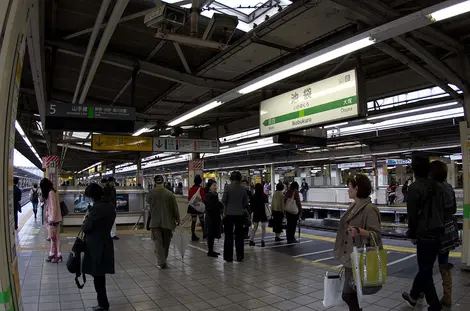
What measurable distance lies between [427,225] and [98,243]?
3.70m

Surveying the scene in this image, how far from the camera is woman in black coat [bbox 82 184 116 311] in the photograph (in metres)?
4.19

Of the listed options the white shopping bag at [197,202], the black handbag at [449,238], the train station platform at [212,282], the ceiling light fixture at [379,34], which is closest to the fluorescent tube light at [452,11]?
the ceiling light fixture at [379,34]

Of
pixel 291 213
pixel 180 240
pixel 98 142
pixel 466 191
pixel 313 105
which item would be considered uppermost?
pixel 98 142

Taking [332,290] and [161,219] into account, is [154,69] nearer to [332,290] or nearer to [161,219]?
[161,219]

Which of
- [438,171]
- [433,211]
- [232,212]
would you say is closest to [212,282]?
[232,212]

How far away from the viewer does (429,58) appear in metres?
5.82

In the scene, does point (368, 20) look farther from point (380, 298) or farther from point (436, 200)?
point (380, 298)

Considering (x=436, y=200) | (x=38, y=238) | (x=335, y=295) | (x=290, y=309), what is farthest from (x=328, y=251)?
(x=38, y=238)

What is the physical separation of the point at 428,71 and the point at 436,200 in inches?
138

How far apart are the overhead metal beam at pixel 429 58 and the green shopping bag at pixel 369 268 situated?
3.46m

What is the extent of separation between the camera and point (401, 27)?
14.3 ft

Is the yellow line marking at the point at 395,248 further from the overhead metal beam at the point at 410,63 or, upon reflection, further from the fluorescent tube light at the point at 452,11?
the fluorescent tube light at the point at 452,11

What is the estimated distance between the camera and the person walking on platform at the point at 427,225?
3.88 meters

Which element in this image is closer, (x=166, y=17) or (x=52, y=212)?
(x=166, y=17)
